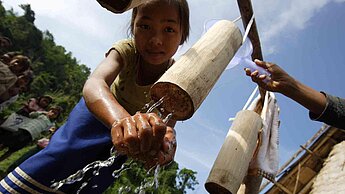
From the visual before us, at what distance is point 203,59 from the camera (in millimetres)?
1393

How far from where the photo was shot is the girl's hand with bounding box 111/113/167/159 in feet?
2.76

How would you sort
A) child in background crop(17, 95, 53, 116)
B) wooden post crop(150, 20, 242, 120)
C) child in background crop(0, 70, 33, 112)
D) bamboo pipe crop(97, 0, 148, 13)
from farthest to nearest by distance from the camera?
child in background crop(17, 95, 53, 116) → child in background crop(0, 70, 33, 112) → wooden post crop(150, 20, 242, 120) → bamboo pipe crop(97, 0, 148, 13)

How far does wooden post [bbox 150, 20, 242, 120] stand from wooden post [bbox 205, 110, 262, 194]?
2.13ft

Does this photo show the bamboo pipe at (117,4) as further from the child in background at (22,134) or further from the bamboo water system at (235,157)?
the child in background at (22,134)

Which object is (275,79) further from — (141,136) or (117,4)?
(141,136)

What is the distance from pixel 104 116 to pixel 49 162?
1.07 m

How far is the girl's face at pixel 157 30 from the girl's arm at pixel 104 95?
7.9 inches

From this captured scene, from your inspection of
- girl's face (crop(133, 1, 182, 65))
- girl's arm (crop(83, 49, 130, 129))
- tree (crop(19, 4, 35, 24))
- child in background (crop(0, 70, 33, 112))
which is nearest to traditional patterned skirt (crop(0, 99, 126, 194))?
girl's arm (crop(83, 49, 130, 129))

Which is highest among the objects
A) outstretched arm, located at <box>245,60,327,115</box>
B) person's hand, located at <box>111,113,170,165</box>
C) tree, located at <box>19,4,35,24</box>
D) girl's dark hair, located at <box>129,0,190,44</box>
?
tree, located at <box>19,4,35,24</box>

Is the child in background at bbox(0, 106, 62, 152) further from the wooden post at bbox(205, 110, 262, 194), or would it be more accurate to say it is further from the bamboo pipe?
the bamboo pipe

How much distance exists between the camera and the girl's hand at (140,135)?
2.76 ft

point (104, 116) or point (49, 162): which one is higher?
point (104, 116)

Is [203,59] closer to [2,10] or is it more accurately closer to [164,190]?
[164,190]

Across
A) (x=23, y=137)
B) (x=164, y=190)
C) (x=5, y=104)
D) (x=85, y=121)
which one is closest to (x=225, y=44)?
(x=85, y=121)
